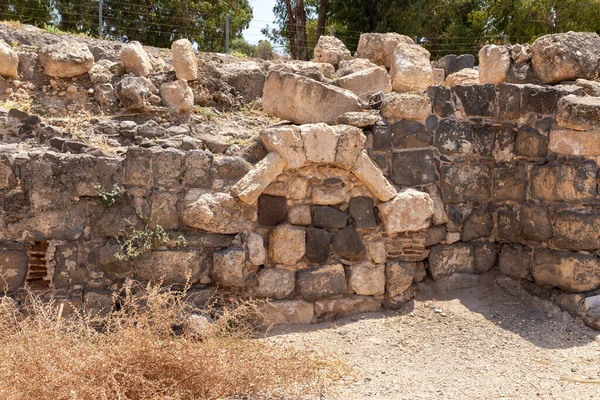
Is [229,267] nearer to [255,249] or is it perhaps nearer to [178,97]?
[255,249]

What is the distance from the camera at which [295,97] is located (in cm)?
493

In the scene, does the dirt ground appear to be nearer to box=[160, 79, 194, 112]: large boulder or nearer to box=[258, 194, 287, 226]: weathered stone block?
box=[258, 194, 287, 226]: weathered stone block

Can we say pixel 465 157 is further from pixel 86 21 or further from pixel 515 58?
pixel 86 21

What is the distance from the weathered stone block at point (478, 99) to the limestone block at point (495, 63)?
0.26 m

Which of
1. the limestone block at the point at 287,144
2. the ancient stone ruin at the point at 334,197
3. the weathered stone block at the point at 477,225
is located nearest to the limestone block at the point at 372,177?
the ancient stone ruin at the point at 334,197

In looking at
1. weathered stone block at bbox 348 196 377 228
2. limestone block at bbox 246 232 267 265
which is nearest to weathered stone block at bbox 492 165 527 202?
weathered stone block at bbox 348 196 377 228

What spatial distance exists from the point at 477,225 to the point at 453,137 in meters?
0.88

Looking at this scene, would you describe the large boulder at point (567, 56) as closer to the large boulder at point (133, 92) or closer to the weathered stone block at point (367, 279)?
the weathered stone block at point (367, 279)

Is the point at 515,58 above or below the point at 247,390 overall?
above

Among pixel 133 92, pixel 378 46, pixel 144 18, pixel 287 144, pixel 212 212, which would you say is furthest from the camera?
pixel 144 18

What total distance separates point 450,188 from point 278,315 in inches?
78.9

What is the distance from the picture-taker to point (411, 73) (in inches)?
234

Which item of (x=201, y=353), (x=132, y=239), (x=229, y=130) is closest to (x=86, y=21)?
(x=229, y=130)

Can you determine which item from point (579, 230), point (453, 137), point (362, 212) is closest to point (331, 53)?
point (453, 137)
